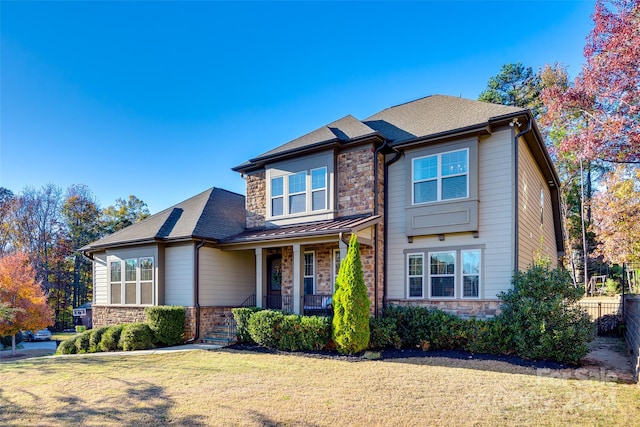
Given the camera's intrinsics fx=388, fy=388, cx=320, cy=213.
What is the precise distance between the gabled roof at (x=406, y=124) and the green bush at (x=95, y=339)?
737 centimetres

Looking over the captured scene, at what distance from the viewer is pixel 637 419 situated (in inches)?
195

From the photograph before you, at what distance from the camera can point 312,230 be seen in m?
11.2

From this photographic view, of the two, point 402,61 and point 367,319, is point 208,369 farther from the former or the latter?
point 402,61

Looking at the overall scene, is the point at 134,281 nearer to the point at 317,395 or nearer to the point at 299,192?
the point at 299,192

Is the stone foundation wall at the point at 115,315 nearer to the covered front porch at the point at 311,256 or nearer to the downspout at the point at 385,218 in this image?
the covered front porch at the point at 311,256

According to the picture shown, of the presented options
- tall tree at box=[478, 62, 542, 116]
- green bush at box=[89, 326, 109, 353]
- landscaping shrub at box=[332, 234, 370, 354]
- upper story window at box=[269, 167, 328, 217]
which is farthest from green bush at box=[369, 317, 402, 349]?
tall tree at box=[478, 62, 542, 116]

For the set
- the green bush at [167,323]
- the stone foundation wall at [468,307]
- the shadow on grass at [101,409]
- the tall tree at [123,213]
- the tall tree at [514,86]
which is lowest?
the green bush at [167,323]

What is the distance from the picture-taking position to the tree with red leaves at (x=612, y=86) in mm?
7594

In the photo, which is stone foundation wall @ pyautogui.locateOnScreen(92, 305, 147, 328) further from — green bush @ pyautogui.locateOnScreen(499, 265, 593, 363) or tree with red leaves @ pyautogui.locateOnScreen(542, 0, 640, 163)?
tree with red leaves @ pyautogui.locateOnScreen(542, 0, 640, 163)

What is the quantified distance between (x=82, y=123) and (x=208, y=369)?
14.4m

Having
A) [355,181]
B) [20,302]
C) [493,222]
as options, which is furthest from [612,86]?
[20,302]

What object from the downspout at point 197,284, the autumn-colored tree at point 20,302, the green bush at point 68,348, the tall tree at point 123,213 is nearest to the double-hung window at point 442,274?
the downspout at point 197,284

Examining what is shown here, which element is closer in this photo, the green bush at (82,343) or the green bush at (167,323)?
the green bush at (167,323)

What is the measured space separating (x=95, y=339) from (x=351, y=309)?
9.21 metres
